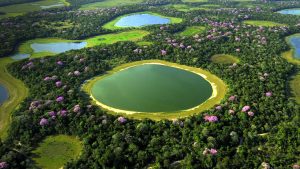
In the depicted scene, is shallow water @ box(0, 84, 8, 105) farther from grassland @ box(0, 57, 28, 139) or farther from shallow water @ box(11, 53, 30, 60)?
shallow water @ box(11, 53, 30, 60)

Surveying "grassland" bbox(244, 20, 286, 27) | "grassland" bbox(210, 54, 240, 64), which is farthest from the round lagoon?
"grassland" bbox(210, 54, 240, 64)

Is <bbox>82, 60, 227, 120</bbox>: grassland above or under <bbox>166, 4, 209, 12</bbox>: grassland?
under

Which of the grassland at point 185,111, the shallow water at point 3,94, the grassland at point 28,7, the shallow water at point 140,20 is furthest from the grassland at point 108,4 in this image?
the shallow water at point 3,94

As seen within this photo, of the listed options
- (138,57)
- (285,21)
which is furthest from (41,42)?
(285,21)

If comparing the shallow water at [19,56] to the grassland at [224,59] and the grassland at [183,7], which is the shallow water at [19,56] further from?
the grassland at [183,7]

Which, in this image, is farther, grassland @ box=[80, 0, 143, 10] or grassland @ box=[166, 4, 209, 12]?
grassland @ box=[80, 0, 143, 10]

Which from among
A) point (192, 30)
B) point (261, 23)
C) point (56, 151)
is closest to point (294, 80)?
point (192, 30)

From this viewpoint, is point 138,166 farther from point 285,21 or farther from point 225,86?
point 285,21
